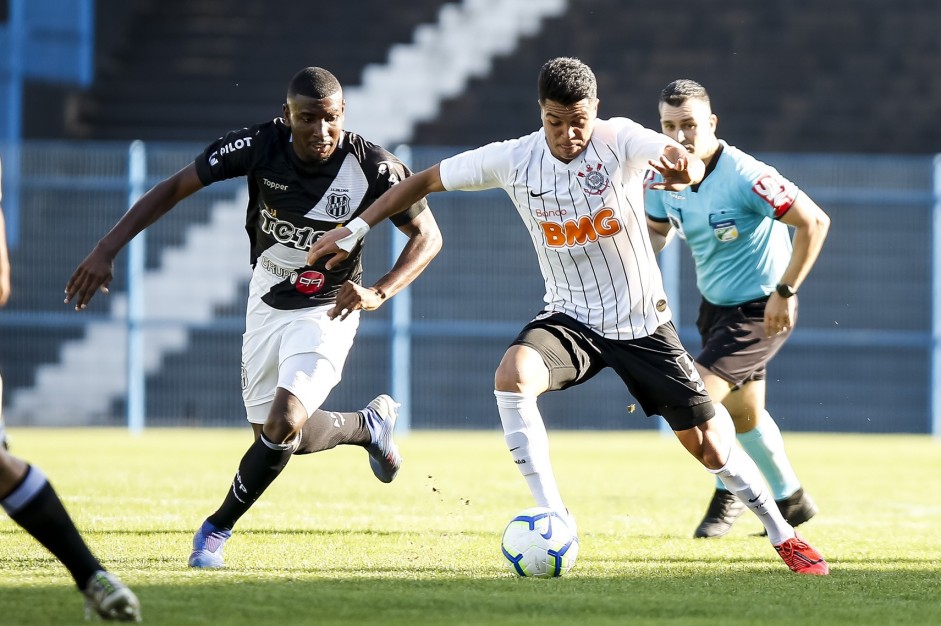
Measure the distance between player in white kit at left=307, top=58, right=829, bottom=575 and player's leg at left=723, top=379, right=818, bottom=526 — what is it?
125 centimetres

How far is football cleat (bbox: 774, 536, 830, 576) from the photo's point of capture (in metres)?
5.90

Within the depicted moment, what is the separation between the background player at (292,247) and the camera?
6.10 metres

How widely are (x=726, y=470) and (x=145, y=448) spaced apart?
878cm

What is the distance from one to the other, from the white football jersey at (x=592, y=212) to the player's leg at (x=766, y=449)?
58.2 inches

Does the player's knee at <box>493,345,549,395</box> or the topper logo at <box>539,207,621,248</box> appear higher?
the topper logo at <box>539,207,621,248</box>

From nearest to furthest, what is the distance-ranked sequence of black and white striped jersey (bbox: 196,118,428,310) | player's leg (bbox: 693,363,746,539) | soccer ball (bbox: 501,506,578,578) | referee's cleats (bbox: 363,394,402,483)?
soccer ball (bbox: 501,506,578,578) < black and white striped jersey (bbox: 196,118,428,310) < player's leg (bbox: 693,363,746,539) < referee's cleats (bbox: 363,394,402,483)

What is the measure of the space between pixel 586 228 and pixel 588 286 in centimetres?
26

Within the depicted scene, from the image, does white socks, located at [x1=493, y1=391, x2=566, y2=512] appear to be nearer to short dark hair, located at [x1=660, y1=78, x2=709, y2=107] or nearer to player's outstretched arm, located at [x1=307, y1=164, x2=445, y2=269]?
player's outstretched arm, located at [x1=307, y1=164, x2=445, y2=269]

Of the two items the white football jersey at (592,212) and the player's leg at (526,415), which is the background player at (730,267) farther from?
the player's leg at (526,415)

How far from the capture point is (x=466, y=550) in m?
6.54

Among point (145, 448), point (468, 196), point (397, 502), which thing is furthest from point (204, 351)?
point (397, 502)

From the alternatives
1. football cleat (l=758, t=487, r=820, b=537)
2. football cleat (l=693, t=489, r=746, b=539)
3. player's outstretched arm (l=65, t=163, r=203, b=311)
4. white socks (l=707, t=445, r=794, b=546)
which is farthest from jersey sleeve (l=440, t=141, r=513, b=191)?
football cleat (l=758, t=487, r=820, b=537)

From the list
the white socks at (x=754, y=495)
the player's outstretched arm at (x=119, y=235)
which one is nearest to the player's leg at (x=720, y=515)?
the white socks at (x=754, y=495)

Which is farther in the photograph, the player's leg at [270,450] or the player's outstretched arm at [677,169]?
the player's leg at [270,450]
